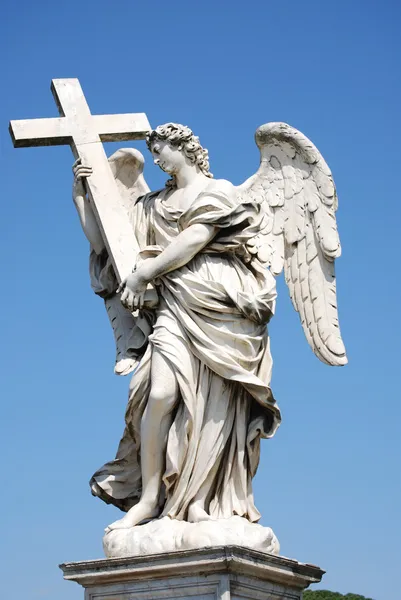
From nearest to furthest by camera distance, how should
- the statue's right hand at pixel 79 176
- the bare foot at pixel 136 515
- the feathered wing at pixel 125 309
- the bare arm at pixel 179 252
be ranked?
the bare foot at pixel 136 515 → the bare arm at pixel 179 252 → the feathered wing at pixel 125 309 → the statue's right hand at pixel 79 176

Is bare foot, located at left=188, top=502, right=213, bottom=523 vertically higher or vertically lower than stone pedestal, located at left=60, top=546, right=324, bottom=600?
higher

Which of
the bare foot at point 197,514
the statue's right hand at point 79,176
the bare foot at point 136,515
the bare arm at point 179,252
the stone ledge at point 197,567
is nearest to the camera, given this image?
the stone ledge at point 197,567

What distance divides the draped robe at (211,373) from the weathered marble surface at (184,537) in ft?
0.68

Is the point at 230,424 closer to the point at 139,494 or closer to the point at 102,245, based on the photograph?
the point at 139,494

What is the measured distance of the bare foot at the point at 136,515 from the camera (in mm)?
8656

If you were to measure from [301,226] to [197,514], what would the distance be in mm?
2637

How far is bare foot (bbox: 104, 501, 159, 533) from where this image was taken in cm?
866

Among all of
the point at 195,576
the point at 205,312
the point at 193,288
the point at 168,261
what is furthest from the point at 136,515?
the point at 168,261

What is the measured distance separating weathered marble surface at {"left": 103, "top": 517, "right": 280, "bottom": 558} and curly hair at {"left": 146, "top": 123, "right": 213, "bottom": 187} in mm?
2782

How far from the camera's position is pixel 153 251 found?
934 centimetres

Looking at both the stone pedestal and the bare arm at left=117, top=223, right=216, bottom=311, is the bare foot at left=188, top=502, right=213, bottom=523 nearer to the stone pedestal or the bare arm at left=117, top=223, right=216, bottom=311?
the stone pedestal

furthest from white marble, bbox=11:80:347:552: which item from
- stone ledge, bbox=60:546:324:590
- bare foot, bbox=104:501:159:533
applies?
stone ledge, bbox=60:546:324:590

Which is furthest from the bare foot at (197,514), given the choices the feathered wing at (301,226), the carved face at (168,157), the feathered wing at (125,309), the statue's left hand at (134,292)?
the carved face at (168,157)

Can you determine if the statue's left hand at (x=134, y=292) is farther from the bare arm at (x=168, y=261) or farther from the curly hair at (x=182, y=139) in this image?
the curly hair at (x=182, y=139)
